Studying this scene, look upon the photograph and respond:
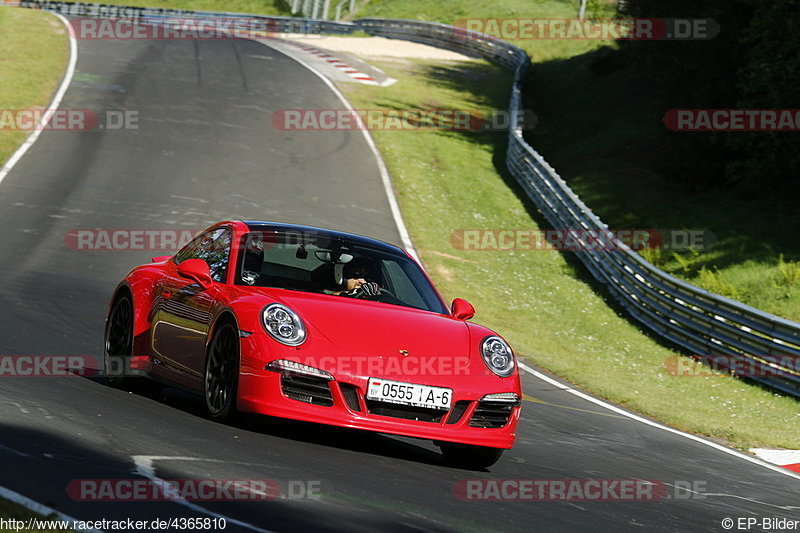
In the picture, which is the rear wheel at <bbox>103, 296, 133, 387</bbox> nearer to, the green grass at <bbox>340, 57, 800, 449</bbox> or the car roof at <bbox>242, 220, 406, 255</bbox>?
the car roof at <bbox>242, 220, 406, 255</bbox>

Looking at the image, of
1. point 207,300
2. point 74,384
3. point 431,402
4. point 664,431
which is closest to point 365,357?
point 431,402

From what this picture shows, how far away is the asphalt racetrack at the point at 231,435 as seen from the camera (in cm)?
596

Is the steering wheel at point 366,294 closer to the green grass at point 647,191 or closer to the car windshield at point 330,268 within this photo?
the car windshield at point 330,268

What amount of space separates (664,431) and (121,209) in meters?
11.7

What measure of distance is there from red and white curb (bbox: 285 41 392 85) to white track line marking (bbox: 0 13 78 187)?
30.6 ft

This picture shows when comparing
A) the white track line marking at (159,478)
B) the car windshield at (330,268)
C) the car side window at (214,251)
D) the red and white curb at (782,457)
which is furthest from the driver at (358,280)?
the red and white curb at (782,457)

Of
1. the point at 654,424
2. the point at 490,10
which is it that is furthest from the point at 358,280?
the point at 490,10

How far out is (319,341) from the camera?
24.3ft

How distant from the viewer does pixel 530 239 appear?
24.6 m

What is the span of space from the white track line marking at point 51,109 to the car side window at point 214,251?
43.9ft

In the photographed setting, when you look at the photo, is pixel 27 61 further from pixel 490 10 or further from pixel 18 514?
pixel 18 514

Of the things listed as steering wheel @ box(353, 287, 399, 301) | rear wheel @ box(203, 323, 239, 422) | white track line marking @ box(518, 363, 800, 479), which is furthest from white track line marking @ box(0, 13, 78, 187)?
rear wheel @ box(203, 323, 239, 422)

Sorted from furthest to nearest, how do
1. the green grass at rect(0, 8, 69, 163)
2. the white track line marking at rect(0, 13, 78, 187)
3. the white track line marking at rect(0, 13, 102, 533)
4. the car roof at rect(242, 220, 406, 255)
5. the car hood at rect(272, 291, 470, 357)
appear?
the green grass at rect(0, 8, 69, 163), the white track line marking at rect(0, 13, 78, 187), the car roof at rect(242, 220, 406, 255), the car hood at rect(272, 291, 470, 357), the white track line marking at rect(0, 13, 102, 533)

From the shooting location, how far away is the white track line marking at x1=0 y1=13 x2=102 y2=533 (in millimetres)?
4976
